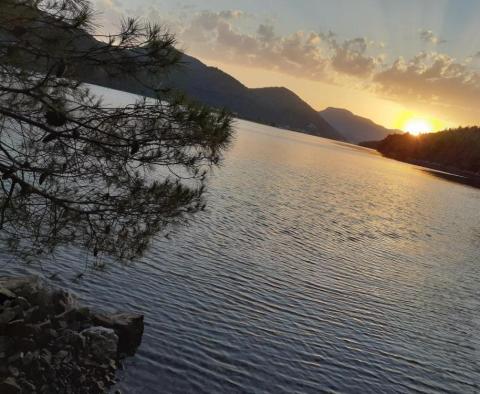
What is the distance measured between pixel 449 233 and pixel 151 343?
5250cm

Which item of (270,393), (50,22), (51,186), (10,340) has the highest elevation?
(50,22)

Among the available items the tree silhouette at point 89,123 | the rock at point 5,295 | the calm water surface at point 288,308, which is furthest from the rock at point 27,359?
the tree silhouette at point 89,123

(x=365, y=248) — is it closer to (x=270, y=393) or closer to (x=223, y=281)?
(x=223, y=281)

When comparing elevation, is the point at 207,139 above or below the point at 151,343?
above

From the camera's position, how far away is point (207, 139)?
11.6 meters

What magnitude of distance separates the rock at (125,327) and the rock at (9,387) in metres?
4.00

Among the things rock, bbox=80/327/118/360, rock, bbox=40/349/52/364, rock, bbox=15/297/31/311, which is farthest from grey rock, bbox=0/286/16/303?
rock, bbox=80/327/118/360

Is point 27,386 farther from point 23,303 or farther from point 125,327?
point 125,327

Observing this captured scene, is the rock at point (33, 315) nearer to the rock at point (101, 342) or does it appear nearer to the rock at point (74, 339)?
the rock at point (74, 339)

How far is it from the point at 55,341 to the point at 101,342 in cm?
146

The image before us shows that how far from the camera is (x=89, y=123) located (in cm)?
1138

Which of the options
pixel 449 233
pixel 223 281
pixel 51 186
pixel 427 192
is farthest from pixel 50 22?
pixel 427 192

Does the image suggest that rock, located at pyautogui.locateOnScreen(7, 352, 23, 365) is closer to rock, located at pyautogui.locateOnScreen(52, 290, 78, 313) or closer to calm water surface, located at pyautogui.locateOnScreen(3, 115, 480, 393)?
rock, located at pyautogui.locateOnScreen(52, 290, 78, 313)

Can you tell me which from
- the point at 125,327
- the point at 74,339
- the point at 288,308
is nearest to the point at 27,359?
the point at 74,339
